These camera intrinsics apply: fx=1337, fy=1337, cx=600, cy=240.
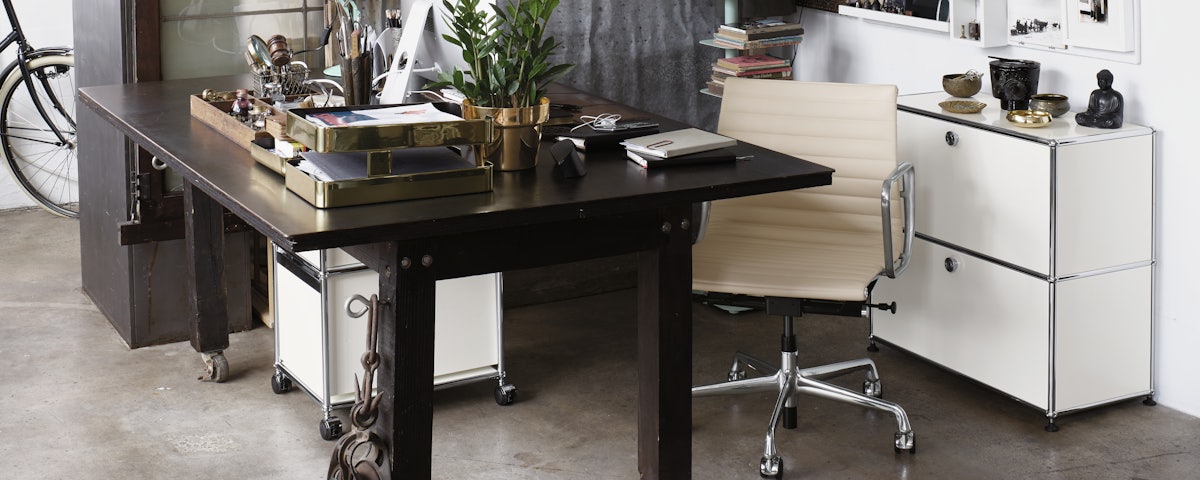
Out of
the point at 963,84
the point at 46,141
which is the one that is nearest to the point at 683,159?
the point at 963,84

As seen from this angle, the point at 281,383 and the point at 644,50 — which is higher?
the point at 644,50

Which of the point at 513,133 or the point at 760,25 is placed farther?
the point at 760,25

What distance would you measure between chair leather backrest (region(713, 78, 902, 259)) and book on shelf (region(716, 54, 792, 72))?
0.71 m

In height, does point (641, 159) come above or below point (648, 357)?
above

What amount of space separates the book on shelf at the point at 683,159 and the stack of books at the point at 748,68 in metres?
1.62

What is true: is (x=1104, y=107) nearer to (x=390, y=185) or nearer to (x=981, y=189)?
(x=981, y=189)

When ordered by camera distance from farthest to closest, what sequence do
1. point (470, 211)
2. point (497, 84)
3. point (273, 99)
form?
point (273, 99) → point (497, 84) → point (470, 211)

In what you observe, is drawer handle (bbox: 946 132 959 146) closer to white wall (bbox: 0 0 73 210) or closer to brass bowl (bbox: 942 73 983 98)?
brass bowl (bbox: 942 73 983 98)

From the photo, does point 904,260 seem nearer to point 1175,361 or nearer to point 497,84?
point 1175,361

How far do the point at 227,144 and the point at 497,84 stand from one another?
2.44 ft

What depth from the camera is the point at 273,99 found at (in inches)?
138

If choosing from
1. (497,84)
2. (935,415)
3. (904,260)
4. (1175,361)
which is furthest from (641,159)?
(1175,361)

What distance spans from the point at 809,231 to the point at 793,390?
20.0 inches

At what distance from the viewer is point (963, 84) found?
396cm
